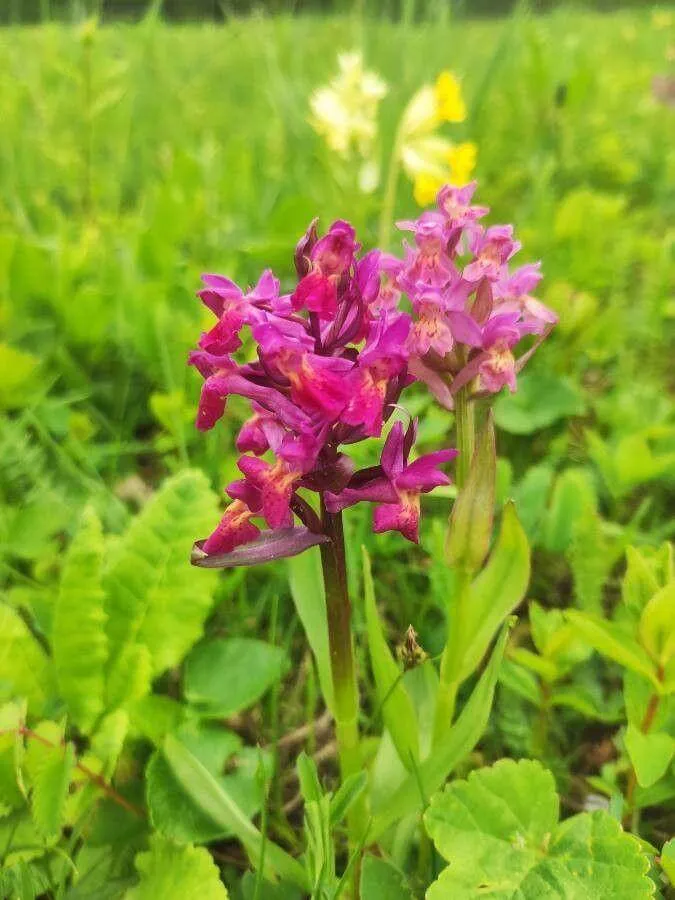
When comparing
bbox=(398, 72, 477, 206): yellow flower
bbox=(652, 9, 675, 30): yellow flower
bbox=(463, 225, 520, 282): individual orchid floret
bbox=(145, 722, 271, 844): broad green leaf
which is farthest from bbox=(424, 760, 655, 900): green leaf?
bbox=(652, 9, 675, 30): yellow flower

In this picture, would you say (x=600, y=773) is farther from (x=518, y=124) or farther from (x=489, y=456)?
(x=518, y=124)

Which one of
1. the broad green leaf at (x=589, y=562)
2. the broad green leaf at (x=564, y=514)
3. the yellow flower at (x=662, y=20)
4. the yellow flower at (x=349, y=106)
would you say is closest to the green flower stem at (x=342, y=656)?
the broad green leaf at (x=589, y=562)

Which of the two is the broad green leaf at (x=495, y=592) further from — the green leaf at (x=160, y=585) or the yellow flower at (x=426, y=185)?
the yellow flower at (x=426, y=185)

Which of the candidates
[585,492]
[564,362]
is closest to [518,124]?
[564,362]

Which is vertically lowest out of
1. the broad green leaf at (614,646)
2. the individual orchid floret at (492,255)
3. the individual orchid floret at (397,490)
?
the broad green leaf at (614,646)

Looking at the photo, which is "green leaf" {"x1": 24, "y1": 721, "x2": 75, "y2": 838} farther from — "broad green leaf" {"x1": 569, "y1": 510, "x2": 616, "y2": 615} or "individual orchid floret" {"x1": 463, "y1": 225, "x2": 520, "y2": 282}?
"broad green leaf" {"x1": 569, "y1": 510, "x2": 616, "y2": 615}

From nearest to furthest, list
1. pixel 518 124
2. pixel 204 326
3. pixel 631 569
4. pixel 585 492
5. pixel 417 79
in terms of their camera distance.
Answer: pixel 631 569, pixel 585 492, pixel 204 326, pixel 417 79, pixel 518 124

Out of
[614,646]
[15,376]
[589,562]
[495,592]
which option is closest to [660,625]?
[614,646]
